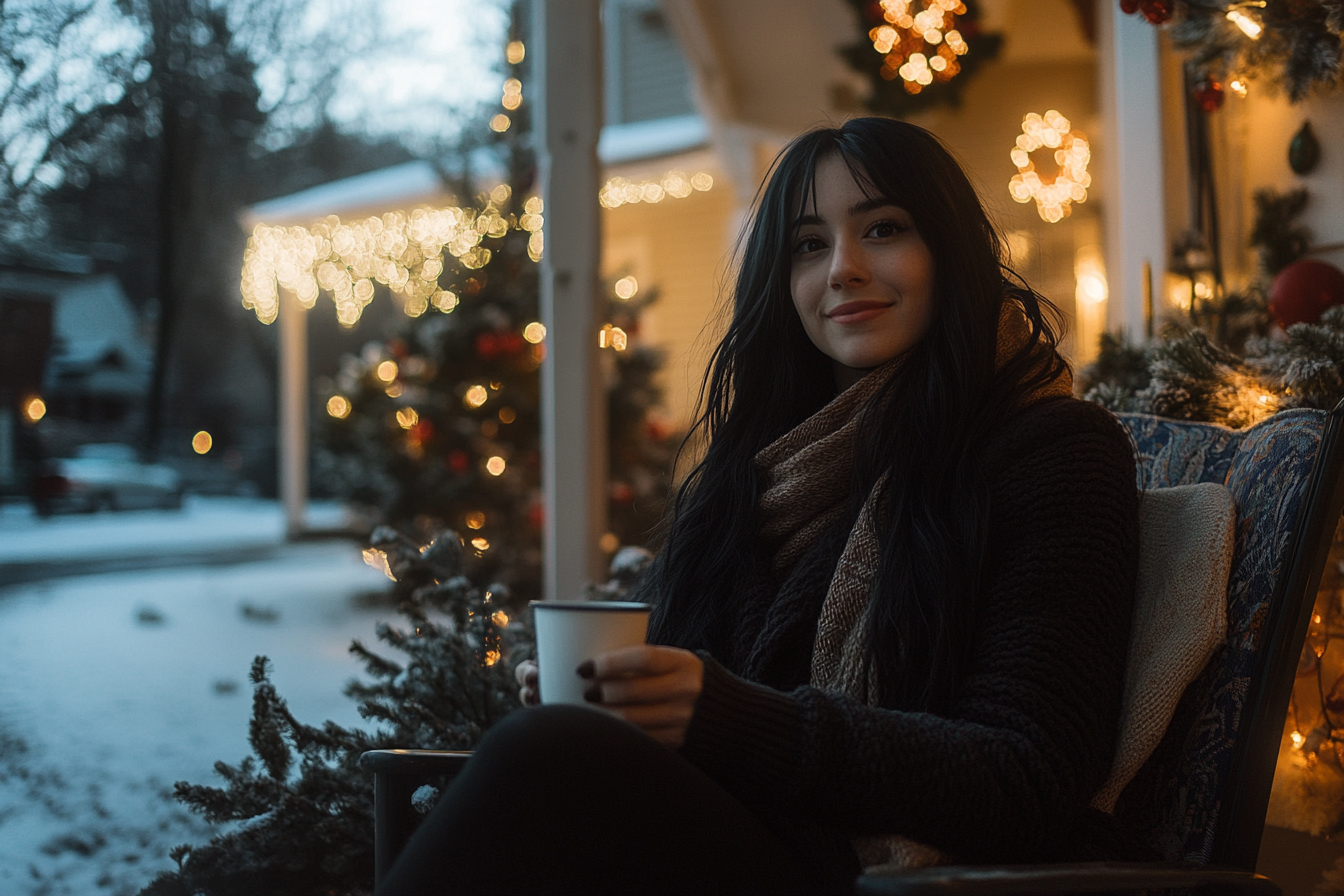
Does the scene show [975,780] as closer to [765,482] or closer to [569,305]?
[765,482]

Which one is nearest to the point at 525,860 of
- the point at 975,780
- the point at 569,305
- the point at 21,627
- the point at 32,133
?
the point at 975,780

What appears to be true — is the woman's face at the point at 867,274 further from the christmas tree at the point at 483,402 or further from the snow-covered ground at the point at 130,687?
the christmas tree at the point at 483,402

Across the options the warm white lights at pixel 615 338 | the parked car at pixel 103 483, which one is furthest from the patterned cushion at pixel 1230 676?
the parked car at pixel 103 483

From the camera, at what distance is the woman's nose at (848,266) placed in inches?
54.8

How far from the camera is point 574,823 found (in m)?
0.94

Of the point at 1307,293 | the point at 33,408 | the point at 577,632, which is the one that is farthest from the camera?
the point at 33,408

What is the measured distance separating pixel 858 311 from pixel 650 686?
68 cm

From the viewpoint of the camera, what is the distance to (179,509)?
33.9 feet

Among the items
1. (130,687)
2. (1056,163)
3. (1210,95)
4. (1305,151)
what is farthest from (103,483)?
(1305,151)

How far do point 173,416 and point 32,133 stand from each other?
6.30 metres

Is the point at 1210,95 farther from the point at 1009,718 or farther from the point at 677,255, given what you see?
the point at 677,255

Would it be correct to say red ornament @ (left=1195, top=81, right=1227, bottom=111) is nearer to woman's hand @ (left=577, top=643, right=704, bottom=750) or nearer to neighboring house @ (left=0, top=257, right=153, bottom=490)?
woman's hand @ (left=577, top=643, right=704, bottom=750)

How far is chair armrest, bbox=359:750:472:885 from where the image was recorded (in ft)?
4.21

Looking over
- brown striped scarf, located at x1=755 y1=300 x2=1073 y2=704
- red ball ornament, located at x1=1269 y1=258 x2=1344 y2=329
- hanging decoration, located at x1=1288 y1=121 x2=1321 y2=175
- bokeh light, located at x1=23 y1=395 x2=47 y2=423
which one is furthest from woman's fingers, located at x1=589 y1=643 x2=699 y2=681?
bokeh light, located at x1=23 y1=395 x2=47 y2=423
